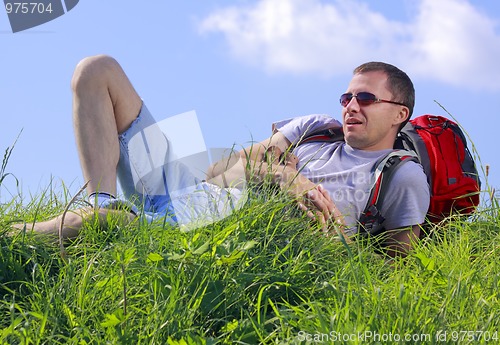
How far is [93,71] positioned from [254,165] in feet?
4.90

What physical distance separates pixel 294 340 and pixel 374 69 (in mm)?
3392

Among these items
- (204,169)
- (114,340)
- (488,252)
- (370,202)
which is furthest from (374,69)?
(114,340)

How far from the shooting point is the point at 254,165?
4469 millimetres

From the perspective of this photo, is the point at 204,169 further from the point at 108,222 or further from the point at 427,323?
the point at 427,323

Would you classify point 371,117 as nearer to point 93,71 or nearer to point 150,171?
point 150,171

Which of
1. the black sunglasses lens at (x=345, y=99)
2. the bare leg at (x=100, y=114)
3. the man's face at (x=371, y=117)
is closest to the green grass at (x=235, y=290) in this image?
the bare leg at (x=100, y=114)

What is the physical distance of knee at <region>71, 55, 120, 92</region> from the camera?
16.7 ft

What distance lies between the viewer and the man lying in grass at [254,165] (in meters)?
4.53

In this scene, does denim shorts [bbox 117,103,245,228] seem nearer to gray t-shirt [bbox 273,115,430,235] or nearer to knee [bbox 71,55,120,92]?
knee [bbox 71,55,120,92]

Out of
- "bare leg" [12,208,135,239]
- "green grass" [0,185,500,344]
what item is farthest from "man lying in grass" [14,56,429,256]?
"green grass" [0,185,500,344]

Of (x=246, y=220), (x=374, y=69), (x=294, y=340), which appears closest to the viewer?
(x=294, y=340)

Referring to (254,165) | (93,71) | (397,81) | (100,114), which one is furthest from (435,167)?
(93,71)

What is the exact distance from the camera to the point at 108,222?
430cm

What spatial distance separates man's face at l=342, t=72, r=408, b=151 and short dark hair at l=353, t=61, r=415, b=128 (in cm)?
5
